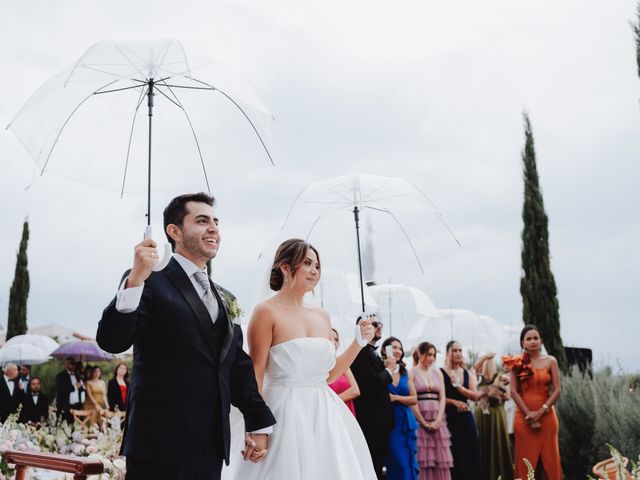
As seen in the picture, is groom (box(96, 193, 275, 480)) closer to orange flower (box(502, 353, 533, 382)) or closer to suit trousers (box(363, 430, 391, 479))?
suit trousers (box(363, 430, 391, 479))

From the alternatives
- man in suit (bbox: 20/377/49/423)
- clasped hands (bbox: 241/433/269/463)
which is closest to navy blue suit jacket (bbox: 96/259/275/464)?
clasped hands (bbox: 241/433/269/463)

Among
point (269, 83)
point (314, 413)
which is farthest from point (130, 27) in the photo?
point (314, 413)

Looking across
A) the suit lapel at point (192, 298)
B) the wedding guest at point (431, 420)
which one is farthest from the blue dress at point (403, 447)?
the suit lapel at point (192, 298)

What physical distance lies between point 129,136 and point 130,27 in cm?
138

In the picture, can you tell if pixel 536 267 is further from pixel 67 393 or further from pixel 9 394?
pixel 9 394

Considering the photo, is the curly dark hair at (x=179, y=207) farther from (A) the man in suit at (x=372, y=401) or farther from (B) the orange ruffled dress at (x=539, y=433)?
(B) the orange ruffled dress at (x=539, y=433)

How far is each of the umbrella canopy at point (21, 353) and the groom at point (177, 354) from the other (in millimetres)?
14091

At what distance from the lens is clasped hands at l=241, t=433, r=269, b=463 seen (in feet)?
12.0

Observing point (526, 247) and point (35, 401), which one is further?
point (526, 247)

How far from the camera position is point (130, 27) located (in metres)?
5.18

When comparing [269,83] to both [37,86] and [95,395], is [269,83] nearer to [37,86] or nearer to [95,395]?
[37,86]

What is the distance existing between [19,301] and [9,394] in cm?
1724

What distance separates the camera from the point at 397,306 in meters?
12.6

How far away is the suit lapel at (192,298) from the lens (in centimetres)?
323
